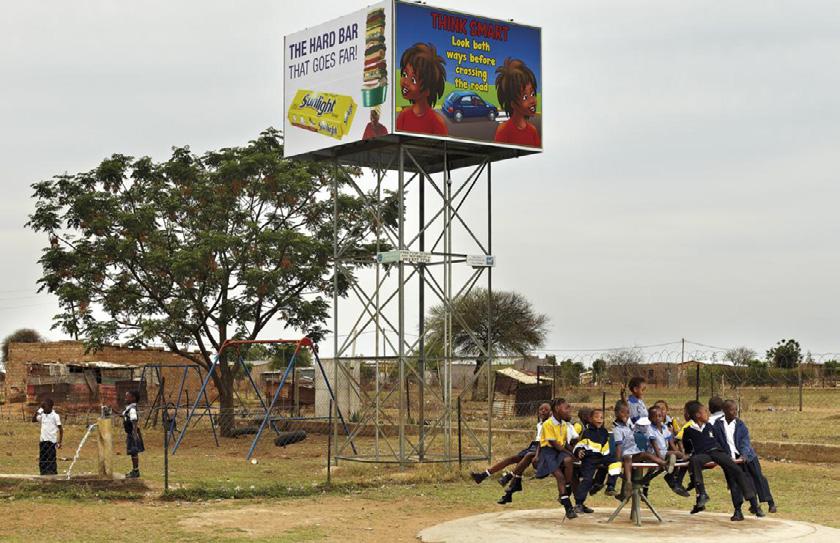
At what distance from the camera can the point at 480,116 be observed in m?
26.0

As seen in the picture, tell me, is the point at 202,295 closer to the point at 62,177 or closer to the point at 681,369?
the point at 62,177

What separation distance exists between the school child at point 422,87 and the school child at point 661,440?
1011 centimetres

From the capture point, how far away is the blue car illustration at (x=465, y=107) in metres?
25.5

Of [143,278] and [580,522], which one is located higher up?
[143,278]

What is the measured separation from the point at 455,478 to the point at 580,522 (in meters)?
7.78

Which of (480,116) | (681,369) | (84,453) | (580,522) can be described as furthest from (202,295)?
(681,369)

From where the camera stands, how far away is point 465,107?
25750 mm

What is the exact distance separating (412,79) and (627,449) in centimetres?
1121

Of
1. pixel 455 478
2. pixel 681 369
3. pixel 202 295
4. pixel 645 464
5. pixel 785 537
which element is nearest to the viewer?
pixel 785 537

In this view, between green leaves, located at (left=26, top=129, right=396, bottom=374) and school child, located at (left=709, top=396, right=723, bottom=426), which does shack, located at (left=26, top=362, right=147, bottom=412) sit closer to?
green leaves, located at (left=26, top=129, right=396, bottom=374)

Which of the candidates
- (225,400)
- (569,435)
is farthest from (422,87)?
(225,400)

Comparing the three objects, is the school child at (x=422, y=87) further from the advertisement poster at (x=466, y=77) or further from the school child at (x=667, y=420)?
the school child at (x=667, y=420)

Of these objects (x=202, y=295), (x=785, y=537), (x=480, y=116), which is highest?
(x=480, y=116)

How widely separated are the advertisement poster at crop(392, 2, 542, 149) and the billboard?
20 millimetres
